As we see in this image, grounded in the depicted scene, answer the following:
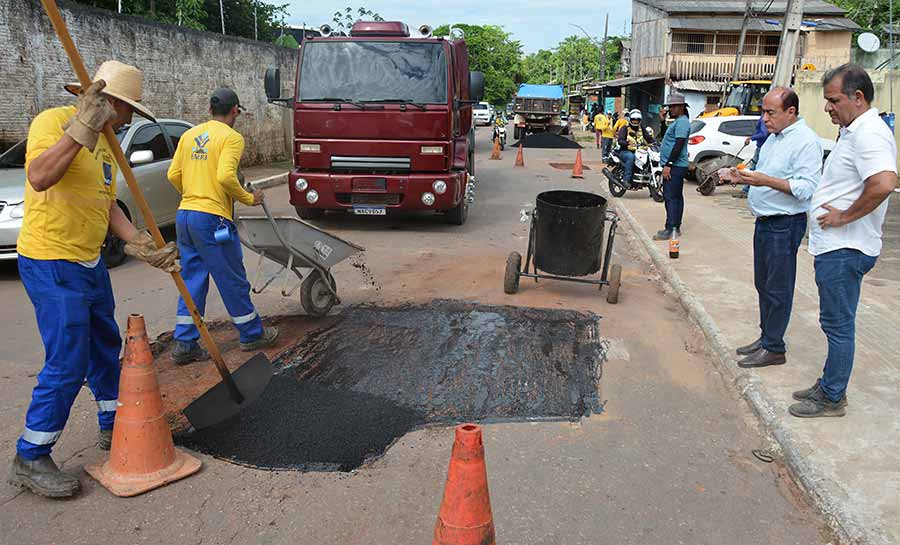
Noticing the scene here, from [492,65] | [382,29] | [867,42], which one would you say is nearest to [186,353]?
[382,29]

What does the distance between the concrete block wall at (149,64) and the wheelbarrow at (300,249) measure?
754 centimetres

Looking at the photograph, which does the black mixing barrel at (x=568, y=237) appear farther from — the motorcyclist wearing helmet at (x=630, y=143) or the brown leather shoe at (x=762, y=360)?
the motorcyclist wearing helmet at (x=630, y=143)

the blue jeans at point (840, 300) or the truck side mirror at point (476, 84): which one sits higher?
the truck side mirror at point (476, 84)

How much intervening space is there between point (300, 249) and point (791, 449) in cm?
374

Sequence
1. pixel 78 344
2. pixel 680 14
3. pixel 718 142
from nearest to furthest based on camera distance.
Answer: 1. pixel 78 344
2. pixel 718 142
3. pixel 680 14

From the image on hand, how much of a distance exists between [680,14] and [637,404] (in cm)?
3907

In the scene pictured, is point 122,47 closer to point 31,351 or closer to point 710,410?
point 31,351

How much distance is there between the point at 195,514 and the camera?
10.9ft

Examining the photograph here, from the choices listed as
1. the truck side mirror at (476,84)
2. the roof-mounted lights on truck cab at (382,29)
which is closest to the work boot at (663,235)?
the truck side mirror at (476,84)

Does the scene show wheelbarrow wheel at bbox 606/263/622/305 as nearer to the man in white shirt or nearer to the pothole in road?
the pothole in road

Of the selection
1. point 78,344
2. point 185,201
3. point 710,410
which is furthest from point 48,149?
point 710,410

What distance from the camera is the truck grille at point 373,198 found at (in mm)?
10211

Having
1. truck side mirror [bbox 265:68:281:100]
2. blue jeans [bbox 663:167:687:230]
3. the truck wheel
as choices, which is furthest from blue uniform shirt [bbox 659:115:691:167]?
truck side mirror [bbox 265:68:281:100]

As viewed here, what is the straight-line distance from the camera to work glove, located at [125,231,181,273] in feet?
11.6
